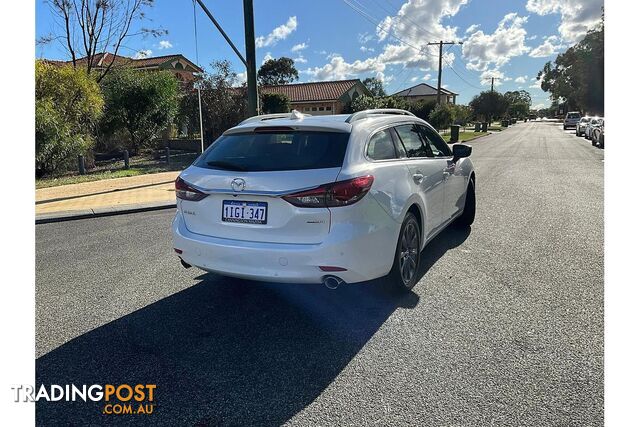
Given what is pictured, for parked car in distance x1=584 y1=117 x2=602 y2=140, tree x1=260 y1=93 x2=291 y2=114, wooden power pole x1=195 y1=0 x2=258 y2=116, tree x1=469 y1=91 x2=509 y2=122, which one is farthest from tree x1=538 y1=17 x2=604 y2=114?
wooden power pole x1=195 y1=0 x2=258 y2=116

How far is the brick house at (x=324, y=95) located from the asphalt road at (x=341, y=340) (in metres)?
42.8

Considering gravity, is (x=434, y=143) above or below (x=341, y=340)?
above

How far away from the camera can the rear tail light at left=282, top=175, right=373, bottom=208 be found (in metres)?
3.29

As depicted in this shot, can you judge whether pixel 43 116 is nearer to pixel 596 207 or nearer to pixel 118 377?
pixel 118 377

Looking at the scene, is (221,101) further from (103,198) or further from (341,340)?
(341,340)

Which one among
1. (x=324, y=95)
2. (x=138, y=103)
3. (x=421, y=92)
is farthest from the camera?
(x=421, y=92)

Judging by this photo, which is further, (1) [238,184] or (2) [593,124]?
(2) [593,124]

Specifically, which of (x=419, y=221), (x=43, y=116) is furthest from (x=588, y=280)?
(x=43, y=116)

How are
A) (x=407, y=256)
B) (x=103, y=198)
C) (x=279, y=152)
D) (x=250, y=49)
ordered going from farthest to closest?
(x=250, y=49) < (x=103, y=198) < (x=407, y=256) < (x=279, y=152)

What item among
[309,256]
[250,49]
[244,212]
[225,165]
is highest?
[250,49]

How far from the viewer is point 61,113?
14.0m


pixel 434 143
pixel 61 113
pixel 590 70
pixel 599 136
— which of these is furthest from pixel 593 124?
pixel 590 70

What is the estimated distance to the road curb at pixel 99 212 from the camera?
8.00 meters

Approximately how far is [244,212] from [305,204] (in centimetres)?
52
